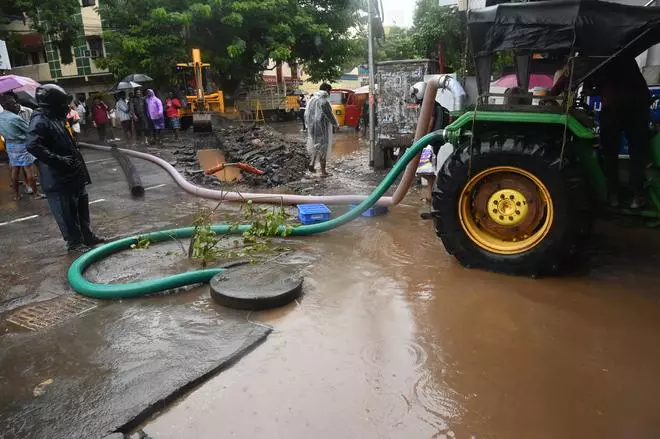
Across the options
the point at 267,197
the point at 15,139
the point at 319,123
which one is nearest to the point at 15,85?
the point at 15,139

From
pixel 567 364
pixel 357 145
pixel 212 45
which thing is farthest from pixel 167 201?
pixel 212 45

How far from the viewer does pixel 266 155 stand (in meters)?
11.1

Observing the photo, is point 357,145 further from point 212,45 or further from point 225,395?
point 225,395

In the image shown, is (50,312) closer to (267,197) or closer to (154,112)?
(267,197)

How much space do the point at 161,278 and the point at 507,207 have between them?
3.31 metres

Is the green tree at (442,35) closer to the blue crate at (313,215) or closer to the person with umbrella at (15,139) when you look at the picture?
the blue crate at (313,215)

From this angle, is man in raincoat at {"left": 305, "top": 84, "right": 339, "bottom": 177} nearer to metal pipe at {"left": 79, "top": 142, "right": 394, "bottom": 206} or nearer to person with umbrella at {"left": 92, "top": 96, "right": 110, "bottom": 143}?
metal pipe at {"left": 79, "top": 142, "right": 394, "bottom": 206}

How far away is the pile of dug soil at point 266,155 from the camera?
9.70 metres

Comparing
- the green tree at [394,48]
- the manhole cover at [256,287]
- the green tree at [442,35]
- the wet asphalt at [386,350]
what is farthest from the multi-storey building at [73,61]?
the manhole cover at [256,287]

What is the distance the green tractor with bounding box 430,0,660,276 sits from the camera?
13.0 ft

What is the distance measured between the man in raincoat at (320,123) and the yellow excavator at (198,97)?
8121 millimetres

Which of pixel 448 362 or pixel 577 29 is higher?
pixel 577 29

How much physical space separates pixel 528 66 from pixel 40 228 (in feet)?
22.0

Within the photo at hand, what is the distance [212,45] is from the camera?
24.3m
